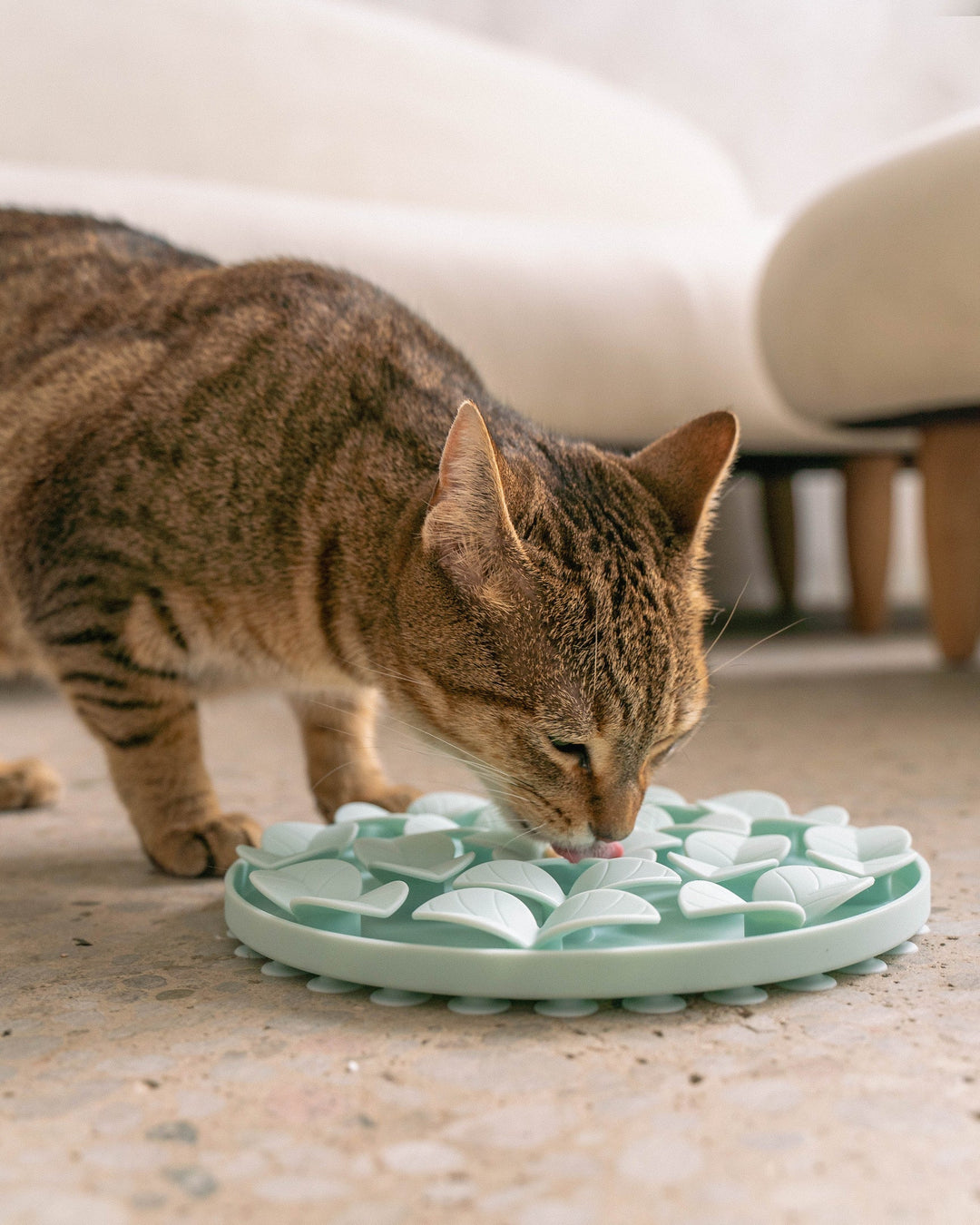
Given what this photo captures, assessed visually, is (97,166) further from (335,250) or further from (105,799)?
(105,799)

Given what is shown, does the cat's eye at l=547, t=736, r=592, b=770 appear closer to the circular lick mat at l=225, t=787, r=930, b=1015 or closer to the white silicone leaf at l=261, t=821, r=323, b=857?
the circular lick mat at l=225, t=787, r=930, b=1015

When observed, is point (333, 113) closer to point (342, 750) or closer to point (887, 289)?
point (887, 289)

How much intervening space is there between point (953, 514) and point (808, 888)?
193cm

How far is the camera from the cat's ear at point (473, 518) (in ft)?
3.46

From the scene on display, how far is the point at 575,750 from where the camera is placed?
3.64 feet

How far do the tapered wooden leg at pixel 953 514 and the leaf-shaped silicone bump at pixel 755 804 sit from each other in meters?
1.55

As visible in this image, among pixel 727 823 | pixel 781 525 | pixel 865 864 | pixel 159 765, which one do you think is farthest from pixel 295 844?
pixel 781 525

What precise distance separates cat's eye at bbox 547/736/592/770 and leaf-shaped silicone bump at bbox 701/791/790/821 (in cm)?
29

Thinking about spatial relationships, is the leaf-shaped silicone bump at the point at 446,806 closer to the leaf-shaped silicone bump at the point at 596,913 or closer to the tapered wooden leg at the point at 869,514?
the leaf-shaped silicone bump at the point at 596,913

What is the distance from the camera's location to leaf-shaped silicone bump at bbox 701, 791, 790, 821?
1.35 metres

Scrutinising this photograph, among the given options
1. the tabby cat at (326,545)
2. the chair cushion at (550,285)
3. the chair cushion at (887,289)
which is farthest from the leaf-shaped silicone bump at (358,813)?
the chair cushion at (887,289)

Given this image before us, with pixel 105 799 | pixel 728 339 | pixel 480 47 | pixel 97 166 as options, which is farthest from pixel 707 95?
pixel 105 799

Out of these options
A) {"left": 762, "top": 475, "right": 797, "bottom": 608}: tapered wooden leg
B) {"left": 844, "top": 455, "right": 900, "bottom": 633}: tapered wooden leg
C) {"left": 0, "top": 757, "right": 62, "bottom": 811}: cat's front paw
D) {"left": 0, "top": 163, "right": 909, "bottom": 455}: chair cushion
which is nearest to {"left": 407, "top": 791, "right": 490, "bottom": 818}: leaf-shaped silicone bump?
{"left": 0, "top": 757, "right": 62, "bottom": 811}: cat's front paw

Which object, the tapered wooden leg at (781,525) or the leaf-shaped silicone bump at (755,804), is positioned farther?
the tapered wooden leg at (781,525)
